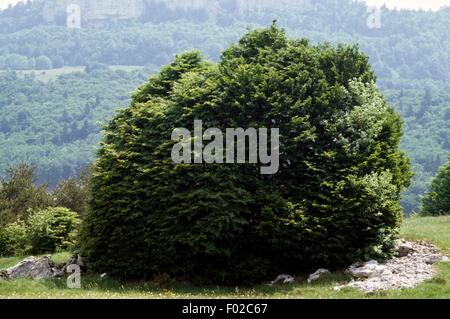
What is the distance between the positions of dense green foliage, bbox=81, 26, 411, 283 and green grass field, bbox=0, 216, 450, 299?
1.40m

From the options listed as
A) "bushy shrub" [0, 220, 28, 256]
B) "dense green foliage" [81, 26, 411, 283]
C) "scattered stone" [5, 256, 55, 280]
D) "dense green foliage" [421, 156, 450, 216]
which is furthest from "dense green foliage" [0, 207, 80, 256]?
"dense green foliage" [421, 156, 450, 216]

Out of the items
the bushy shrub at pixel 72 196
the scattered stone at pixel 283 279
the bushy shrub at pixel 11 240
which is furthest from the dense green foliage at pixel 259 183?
the bushy shrub at pixel 72 196

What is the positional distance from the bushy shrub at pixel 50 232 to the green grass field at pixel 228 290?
12.6m

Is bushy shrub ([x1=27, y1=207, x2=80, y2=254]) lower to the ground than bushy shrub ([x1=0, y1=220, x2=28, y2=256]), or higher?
higher

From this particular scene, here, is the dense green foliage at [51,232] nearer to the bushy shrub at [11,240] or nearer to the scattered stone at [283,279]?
the bushy shrub at [11,240]

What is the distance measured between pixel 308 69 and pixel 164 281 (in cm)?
1253

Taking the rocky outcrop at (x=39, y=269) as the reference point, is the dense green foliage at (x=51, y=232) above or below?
below

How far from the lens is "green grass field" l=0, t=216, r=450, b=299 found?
2048cm

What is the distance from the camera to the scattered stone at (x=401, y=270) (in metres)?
21.9

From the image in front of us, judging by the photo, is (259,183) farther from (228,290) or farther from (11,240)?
(11,240)

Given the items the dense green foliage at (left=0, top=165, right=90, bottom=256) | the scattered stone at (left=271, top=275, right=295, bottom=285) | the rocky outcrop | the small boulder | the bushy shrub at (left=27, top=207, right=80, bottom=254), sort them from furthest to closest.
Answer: the dense green foliage at (left=0, top=165, right=90, bottom=256) < the bushy shrub at (left=27, top=207, right=80, bottom=254) < the rocky outcrop < the scattered stone at (left=271, top=275, right=295, bottom=285) < the small boulder

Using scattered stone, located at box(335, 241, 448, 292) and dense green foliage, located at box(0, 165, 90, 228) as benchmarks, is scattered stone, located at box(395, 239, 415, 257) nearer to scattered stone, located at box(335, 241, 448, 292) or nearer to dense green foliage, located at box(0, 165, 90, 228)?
scattered stone, located at box(335, 241, 448, 292)

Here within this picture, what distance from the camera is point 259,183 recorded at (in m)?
28.4

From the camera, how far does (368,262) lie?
26406 millimetres
